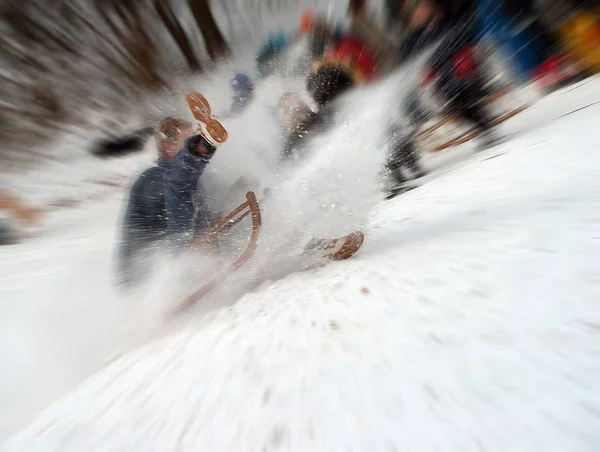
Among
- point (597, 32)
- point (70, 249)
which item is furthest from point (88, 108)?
point (597, 32)

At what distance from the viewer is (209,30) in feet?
11.2

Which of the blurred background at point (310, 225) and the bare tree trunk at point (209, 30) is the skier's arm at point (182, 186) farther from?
the bare tree trunk at point (209, 30)

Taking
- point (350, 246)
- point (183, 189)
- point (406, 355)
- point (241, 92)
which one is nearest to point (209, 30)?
point (241, 92)

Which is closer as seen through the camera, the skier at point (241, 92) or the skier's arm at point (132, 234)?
the skier's arm at point (132, 234)

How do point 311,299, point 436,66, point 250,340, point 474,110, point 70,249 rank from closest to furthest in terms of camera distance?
point 250,340, point 311,299, point 474,110, point 436,66, point 70,249

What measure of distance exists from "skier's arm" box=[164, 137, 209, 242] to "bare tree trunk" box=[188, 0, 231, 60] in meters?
2.17

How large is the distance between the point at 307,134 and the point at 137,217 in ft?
8.43

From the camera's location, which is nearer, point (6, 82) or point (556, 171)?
point (556, 171)

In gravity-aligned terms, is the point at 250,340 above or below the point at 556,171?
above

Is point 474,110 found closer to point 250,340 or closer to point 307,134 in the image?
point 307,134

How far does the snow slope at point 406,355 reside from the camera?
18.3 inches

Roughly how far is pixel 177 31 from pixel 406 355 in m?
3.82

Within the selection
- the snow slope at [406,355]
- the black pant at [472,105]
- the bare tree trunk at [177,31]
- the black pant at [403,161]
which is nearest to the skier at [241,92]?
the bare tree trunk at [177,31]

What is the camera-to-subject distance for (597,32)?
209 cm
